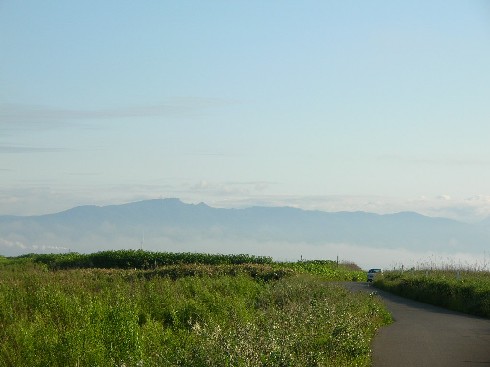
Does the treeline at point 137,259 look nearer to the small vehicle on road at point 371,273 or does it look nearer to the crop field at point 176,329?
the small vehicle on road at point 371,273

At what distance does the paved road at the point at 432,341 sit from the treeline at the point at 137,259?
119ft

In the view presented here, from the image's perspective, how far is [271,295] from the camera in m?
27.8

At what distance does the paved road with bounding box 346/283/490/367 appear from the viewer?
56.9 feet

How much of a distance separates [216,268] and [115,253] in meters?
25.2

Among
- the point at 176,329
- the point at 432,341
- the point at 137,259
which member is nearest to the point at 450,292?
the point at 432,341

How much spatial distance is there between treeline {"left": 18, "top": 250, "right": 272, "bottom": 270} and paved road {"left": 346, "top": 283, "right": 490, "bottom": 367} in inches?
1433

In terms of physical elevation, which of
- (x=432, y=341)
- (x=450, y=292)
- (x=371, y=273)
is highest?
(x=371, y=273)

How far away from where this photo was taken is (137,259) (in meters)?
68.4

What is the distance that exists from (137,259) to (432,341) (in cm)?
4986

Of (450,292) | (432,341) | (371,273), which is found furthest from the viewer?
(371,273)

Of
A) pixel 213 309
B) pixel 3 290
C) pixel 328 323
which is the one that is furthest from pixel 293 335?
pixel 3 290

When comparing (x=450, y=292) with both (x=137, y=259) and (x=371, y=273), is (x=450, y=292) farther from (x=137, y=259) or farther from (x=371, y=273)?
(x=137, y=259)

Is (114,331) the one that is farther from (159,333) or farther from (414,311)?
(414,311)

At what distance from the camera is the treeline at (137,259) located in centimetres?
6550
